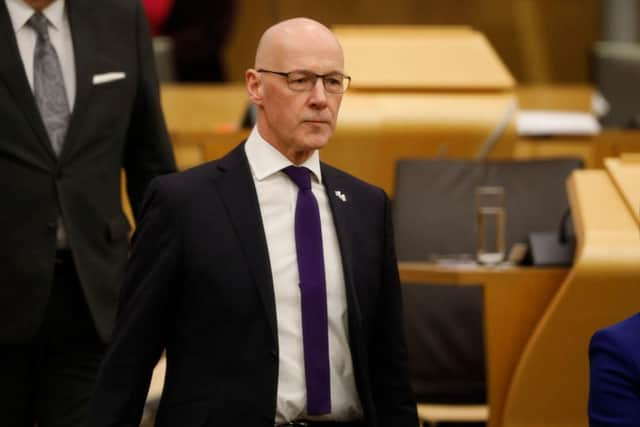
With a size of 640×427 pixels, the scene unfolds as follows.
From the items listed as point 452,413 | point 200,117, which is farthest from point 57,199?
point 200,117

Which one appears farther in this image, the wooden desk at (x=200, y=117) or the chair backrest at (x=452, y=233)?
the wooden desk at (x=200, y=117)

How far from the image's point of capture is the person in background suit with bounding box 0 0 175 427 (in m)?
3.63

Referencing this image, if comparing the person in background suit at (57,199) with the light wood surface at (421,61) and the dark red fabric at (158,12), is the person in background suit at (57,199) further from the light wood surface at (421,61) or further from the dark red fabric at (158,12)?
the dark red fabric at (158,12)

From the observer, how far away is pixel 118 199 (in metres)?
3.86

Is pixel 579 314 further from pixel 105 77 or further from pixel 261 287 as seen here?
pixel 261 287

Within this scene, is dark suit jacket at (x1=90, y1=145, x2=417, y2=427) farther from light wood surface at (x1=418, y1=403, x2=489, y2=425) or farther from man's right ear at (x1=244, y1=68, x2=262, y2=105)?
light wood surface at (x1=418, y1=403, x2=489, y2=425)

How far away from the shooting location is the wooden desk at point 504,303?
14.4ft

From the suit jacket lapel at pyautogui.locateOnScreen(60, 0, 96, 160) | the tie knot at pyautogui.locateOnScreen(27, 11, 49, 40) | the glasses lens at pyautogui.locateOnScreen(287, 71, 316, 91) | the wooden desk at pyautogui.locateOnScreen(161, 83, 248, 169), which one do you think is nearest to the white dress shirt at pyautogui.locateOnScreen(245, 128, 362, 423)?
the glasses lens at pyautogui.locateOnScreen(287, 71, 316, 91)

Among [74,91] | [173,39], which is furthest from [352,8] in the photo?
[74,91]

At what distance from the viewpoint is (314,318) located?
2906 mm

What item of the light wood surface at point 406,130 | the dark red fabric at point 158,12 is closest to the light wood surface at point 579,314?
the light wood surface at point 406,130

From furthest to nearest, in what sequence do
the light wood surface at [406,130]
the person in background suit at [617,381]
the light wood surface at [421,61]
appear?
the light wood surface at [421,61] < the light wood surface at [406,130] < the person in background suit at [617,381]

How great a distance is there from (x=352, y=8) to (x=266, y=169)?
850 cm

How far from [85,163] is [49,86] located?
19 centimetres
